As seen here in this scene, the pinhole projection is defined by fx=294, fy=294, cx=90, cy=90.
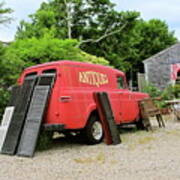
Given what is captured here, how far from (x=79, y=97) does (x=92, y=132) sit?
1.04m

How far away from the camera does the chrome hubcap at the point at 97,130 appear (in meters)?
7.65

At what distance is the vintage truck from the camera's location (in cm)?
679

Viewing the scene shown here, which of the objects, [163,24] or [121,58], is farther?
[163,24]

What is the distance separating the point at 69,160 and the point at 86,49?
81.7 feet

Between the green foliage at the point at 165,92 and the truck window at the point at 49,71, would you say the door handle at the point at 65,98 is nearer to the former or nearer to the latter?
the truck window at the point at 49,71

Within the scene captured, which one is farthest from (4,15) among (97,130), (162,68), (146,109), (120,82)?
(162,68)

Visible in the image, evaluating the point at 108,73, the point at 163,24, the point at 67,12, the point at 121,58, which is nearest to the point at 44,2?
the point at 67,12

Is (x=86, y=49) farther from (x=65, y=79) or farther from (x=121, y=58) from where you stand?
(x=65, y=79)

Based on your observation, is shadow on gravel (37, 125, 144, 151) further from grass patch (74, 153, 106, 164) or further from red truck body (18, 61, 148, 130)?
grass patch (74, 153, 106, 164)

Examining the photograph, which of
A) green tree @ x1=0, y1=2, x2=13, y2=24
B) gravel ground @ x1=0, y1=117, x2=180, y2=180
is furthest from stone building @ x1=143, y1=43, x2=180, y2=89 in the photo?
gravel ground @ x1=0, y1=117, x2=180, y2=180

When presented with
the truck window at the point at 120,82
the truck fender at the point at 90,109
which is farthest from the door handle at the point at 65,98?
the truck window at the point at 120,82

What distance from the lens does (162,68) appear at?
22.1 metres

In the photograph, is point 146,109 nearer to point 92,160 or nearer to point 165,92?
point 92,160

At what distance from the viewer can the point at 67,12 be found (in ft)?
95.7
